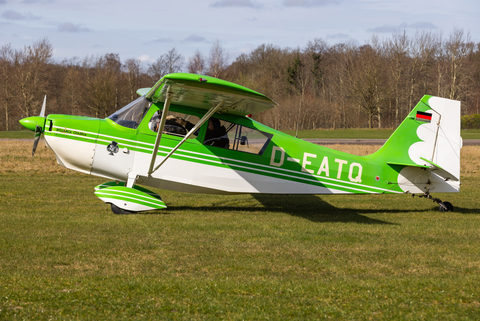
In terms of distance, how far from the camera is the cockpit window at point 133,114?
895cm

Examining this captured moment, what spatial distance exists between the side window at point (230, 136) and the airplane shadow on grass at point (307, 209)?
5.26 ft

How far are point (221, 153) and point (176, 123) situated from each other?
1.16 m

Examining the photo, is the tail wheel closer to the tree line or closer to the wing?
the wing

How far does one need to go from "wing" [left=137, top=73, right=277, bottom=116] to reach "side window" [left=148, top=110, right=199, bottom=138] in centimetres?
27

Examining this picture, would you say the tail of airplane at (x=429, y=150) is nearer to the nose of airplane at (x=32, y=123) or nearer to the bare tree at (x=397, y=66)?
the nose of airplane at (x=32, y=123)

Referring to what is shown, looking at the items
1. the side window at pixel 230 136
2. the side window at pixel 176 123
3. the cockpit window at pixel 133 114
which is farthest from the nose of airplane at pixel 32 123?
the side window at pixel 230 136

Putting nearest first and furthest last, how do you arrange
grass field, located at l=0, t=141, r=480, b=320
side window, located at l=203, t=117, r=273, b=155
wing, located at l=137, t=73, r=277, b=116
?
1. grass field, located at l=0, t=141, r=480, b=320
2. wing, located at l=137, t=73, r=277, b=116
3. side window, located at l=203, t=117, r=273, b=155

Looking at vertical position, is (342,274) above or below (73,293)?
above

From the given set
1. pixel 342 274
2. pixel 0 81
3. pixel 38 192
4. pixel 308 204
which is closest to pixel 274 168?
pixel 308 204

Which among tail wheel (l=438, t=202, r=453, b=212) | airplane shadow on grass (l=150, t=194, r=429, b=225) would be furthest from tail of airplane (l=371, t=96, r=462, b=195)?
airplane shadow on grass (l=150, t=194, r=429, b=225)

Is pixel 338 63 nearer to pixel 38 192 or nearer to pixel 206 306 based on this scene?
pixel 38 192

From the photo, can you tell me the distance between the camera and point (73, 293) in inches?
172

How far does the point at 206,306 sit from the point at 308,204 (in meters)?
7.39

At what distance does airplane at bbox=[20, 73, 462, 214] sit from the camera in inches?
344
